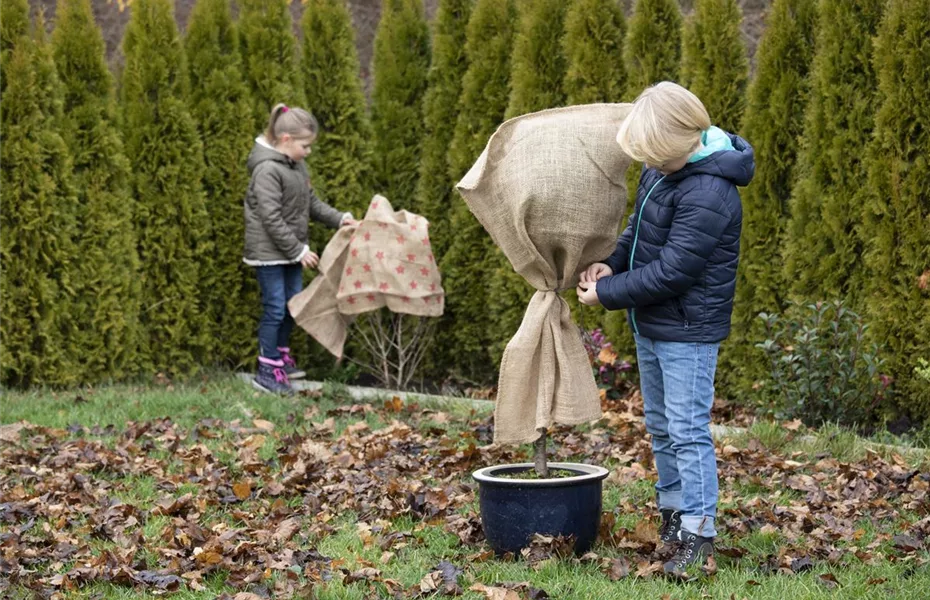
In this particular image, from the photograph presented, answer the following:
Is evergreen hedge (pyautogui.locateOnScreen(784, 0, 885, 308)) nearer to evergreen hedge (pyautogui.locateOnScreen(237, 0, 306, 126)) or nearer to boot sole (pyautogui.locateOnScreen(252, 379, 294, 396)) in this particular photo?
boot sole (pyautogui.locateOnScreen(252, 379, 294, 396))

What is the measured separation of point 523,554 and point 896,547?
142cm

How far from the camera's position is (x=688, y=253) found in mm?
3830

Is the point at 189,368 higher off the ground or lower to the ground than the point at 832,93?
lower

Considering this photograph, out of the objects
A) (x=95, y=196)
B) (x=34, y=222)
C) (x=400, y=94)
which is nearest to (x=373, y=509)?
(x=34, y=222)

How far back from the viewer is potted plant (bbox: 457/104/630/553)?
4.00 m

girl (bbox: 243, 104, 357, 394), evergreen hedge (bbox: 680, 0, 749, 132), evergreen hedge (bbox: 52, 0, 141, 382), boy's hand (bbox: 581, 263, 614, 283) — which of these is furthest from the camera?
evergreen hedge (bbox: 52, 0, 141, 382)

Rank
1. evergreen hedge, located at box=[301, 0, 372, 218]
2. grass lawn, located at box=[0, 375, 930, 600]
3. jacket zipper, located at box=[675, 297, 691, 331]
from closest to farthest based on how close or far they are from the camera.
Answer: grass lawn, located at box=[0, 375, 930, 600]
jacket zipper, located at box=[675, 297, 691, 331]
evergreen hedge, located at box=[301, 0, 372, 218]

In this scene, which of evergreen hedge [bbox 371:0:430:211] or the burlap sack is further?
evergreen hedge [bbox 371:0:430:211]

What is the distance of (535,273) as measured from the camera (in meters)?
4.17

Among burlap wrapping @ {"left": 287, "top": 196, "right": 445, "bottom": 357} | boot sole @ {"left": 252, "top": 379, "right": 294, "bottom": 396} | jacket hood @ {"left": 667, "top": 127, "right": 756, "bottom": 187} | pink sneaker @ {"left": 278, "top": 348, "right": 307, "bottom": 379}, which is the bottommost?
boot sole @ {"left": 252, "top": 379, "right": 294, "bottom": 396}

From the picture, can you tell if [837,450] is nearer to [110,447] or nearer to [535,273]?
[535,273]

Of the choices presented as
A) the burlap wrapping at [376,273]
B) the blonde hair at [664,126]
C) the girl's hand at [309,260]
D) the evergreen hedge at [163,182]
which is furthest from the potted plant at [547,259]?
the evergreen hedge at [163,182]

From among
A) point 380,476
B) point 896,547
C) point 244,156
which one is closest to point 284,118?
point 244,156

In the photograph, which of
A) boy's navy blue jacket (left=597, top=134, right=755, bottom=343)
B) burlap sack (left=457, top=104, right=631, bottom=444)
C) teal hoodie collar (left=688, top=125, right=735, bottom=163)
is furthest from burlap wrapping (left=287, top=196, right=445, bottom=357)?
teal hoodie collar (left=688, top=125, right=735, bottom=163)
